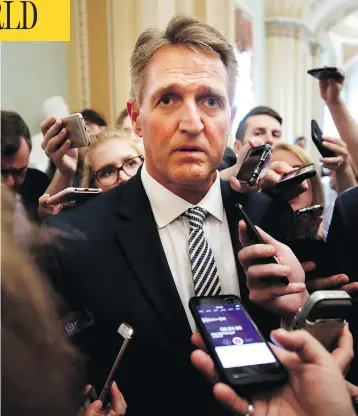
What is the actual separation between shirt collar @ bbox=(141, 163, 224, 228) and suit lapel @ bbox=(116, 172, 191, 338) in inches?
0.6

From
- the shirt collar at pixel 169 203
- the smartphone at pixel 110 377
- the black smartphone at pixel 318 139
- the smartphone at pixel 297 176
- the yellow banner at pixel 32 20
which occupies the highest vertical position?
the yellow banner at pixel 32 20

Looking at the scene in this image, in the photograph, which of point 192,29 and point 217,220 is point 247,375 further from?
point 192,29

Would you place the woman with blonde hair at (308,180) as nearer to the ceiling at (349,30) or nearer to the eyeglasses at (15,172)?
the eyeglasses at (15,172)

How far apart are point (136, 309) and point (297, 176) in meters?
0.44

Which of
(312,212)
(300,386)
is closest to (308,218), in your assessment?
(312,212)

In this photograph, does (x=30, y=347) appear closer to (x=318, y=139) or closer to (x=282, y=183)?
(x=282, y=183)

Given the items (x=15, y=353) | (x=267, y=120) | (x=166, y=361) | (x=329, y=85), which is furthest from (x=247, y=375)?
(x=267, y=120)

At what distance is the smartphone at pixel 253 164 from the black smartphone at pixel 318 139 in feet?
1.23

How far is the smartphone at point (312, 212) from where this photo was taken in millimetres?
1080

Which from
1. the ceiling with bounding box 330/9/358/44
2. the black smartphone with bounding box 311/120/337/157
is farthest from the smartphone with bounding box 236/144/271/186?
the ceiling with bounding box 330/9/358/44

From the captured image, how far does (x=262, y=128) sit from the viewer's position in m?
2.12

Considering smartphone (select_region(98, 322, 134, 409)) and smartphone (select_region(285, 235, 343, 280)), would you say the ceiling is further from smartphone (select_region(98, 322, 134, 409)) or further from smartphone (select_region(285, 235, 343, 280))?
smartphone (select_region(98, 322, 134, 409))

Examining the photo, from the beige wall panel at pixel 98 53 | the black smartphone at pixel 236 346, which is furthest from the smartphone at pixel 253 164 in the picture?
the beige wall panel at pixel 98 53

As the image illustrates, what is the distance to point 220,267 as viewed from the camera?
0.95 meters
